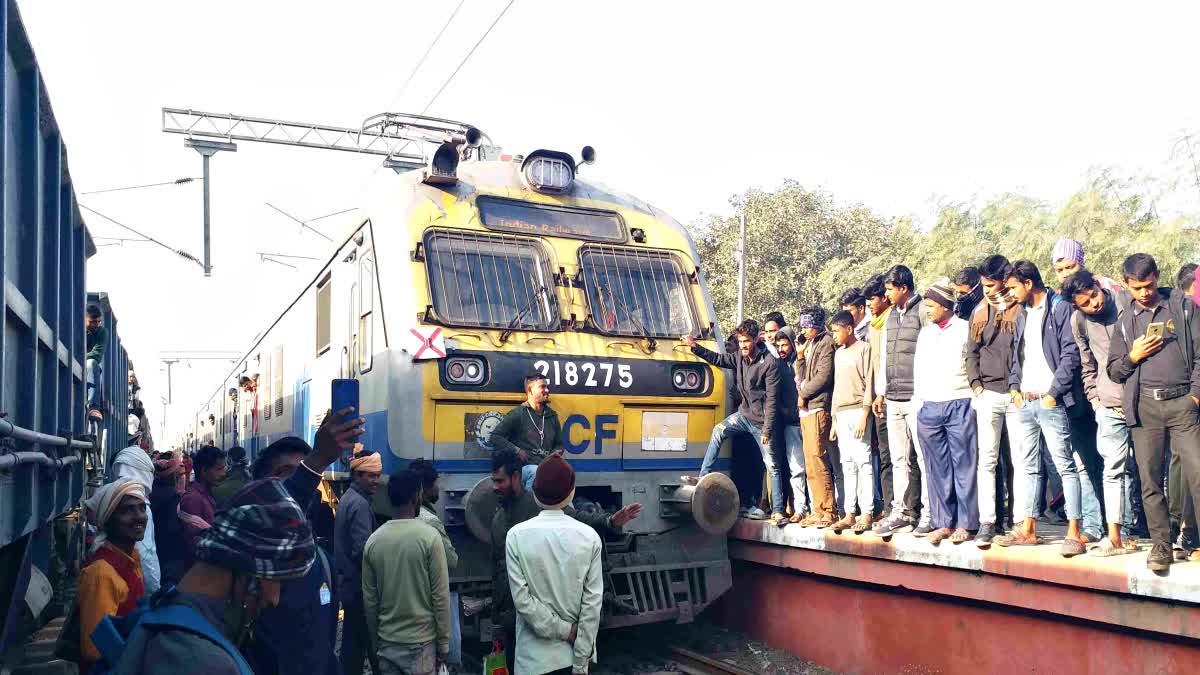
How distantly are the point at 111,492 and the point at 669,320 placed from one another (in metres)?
4.89

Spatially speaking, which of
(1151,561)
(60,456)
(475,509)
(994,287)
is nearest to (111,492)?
(60,456)

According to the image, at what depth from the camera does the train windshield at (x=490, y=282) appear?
295 inches

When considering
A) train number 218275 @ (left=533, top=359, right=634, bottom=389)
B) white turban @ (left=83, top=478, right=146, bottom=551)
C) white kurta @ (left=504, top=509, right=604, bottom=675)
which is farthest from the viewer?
train number 218275 @ (left=533, top=359, right=634, bottom=389)

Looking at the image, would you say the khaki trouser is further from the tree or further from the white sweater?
the tree

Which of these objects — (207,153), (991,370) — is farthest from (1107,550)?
(207,153)

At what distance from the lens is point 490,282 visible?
7695 mm

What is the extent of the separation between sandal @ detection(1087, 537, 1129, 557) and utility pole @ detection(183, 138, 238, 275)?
56.4 ft

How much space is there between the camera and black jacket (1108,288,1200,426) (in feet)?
17.6

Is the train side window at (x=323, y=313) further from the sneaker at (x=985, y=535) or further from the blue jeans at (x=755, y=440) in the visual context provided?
the sneaker at (x=985, y=535)

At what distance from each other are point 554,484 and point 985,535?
3.07m

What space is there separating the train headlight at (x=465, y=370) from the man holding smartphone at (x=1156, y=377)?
158 inches

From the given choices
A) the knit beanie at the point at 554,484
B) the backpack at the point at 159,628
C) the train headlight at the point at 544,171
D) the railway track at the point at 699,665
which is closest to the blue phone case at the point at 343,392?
the knit beanie at the point at 554,484

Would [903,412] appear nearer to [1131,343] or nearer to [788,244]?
[1131,343]

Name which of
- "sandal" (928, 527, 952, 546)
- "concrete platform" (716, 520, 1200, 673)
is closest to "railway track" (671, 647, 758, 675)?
"concrete platform" (716, 520, 1200, 673)
